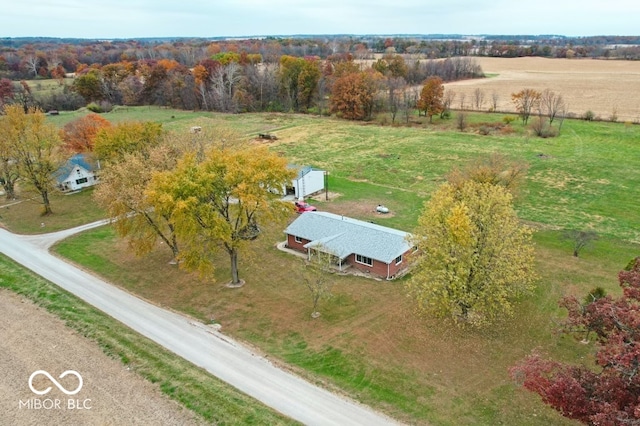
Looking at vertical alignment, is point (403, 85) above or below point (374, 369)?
above

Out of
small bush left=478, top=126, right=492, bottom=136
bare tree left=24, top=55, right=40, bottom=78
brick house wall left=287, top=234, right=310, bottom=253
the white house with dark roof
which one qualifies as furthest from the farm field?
bare tree left=24, top=55, right=40, bottom=78

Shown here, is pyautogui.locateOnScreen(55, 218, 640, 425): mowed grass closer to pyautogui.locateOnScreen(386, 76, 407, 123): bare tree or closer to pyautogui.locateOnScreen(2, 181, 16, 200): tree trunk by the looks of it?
pyautogui.locateOnScreen(2, 181, 16, 200): tree trunk

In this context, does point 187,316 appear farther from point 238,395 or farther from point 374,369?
point 374,369

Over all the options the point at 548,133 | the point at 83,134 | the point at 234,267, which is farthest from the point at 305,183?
the point at 548,133

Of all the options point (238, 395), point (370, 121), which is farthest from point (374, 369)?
point (370, 121)

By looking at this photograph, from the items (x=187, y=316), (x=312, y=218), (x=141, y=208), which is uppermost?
(x=141, y=208)
